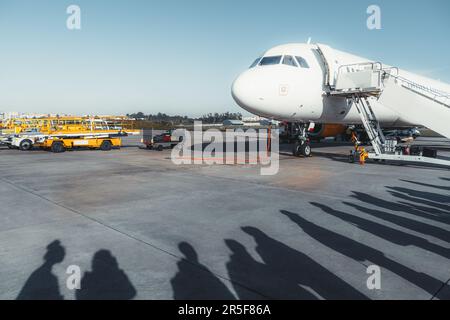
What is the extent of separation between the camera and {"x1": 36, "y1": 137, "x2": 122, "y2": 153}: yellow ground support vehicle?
24750 mm

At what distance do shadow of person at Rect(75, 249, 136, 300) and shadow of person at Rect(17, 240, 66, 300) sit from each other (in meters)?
0.33

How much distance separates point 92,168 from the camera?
1631 cm

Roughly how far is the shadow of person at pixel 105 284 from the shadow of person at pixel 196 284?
613mm

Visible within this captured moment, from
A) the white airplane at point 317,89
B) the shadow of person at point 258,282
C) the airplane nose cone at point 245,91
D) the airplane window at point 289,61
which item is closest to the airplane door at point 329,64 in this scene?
the white airplane at point 317,89

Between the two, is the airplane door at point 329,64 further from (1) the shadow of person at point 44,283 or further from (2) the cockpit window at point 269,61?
(1) the shadow of person at point 44,283

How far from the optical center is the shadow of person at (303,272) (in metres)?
4.51

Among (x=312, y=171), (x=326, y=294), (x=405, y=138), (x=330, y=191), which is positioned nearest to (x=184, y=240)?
(x=326, y=294)

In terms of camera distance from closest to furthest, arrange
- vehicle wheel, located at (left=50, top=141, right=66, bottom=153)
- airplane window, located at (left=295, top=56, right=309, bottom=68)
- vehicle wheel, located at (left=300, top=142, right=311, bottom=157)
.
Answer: airplane window, located at (left=295, top=56, right=309, bottom=68)
vehicle wheel, located at (left=300, top=142, right=311, bottom=157)
vehicle wheel, located at (left=50, top=141, right=66, bottom=153)

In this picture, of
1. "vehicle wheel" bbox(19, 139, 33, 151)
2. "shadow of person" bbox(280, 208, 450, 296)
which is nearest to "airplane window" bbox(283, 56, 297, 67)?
"shadow of person" bbox(280, 208, 450, 296)

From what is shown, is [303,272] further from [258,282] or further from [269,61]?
[269,61]

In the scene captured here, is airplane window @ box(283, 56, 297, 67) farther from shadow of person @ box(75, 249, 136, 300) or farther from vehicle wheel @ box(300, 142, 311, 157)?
shadow of person @ box(75, 249, 136, 300)

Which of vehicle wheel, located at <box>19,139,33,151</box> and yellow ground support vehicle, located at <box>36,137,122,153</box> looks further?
vehicle wheel, located at <box>19,139,33,151</box>
